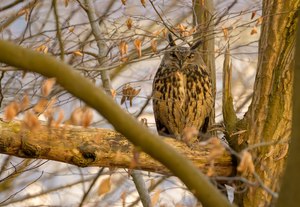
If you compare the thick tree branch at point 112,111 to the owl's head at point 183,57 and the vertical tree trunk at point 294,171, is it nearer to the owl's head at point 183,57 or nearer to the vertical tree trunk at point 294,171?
the vertical tree trunk at point 294,171

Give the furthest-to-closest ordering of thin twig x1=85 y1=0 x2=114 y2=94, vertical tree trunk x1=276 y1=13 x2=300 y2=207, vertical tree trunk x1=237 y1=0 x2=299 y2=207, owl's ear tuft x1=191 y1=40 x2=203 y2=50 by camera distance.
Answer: owl's ear tuft x1=191 y1=40 x2=203 y2=50 < thin twig x1=85 y1=0 x2=114 y2=94 < vertical tree trunk x1=237 y1=0 x2=299 y2=207 < vertical tree trunk x1=276 y1=13 x2=300 y2=207

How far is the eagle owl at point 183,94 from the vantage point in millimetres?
6754

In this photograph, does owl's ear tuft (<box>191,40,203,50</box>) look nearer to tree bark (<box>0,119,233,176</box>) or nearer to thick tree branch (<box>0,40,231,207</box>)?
tree bark (<box>0,119,233,176</box>)

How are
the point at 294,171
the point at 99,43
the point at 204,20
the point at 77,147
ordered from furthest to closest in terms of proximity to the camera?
the point at 204,20 → the point at 99,43 → the point at 77,147 → the point at 294,171

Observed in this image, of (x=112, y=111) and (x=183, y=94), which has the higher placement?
(x=183, y=94)

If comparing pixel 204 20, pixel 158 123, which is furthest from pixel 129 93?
pixel 158 123

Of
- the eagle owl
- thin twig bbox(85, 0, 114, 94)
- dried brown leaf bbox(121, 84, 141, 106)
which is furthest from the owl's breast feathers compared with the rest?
dried brown leaf bbox(121, 84, 141, 106)

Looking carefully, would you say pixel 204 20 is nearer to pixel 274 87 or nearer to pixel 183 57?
pixel 183 57

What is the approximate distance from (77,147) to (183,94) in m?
2.07

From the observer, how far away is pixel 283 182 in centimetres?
266

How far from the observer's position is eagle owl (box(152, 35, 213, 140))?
266 inches

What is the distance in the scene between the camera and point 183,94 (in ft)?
22.2

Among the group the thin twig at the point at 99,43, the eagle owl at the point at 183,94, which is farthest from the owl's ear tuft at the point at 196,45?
the thin twig at the point at 99,43

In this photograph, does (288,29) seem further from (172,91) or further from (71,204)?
(71,204)
